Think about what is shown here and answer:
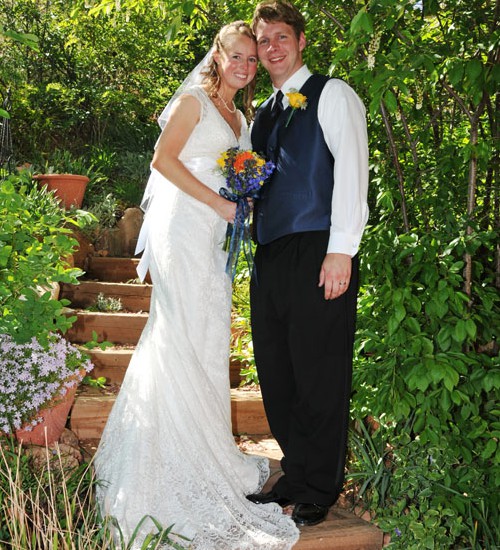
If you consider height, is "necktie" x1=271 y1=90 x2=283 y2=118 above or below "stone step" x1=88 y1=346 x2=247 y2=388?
above

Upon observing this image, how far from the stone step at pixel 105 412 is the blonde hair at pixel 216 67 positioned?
168 cm

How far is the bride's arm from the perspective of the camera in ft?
9.57

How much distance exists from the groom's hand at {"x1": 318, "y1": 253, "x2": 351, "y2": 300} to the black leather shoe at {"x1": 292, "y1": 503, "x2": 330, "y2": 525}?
2.75ft

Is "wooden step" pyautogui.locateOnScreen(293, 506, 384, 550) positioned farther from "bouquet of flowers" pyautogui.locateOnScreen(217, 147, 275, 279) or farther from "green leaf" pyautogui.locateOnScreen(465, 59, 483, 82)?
"green leaf" pyautogui.locateOnScreen(465, 59, 483, 82)

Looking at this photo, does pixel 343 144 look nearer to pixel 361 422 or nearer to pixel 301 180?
pixel 301 180

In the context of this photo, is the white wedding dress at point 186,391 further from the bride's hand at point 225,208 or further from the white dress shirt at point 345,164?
the white dress shirt at point 345,164

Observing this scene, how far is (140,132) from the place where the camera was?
8859 mm

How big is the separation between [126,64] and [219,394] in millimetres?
6593

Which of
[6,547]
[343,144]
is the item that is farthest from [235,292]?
[6,547]

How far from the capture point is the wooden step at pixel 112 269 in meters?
6.01

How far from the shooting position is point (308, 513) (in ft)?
9.29

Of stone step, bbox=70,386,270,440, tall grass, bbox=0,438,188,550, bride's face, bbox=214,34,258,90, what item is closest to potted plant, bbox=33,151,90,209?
stone step, bbox=70,386,270,440

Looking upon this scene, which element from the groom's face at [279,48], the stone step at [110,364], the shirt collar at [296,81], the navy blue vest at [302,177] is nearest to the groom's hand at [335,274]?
the navy blue vest at [302,177]

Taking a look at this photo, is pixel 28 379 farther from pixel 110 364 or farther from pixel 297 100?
pixel 297 100
